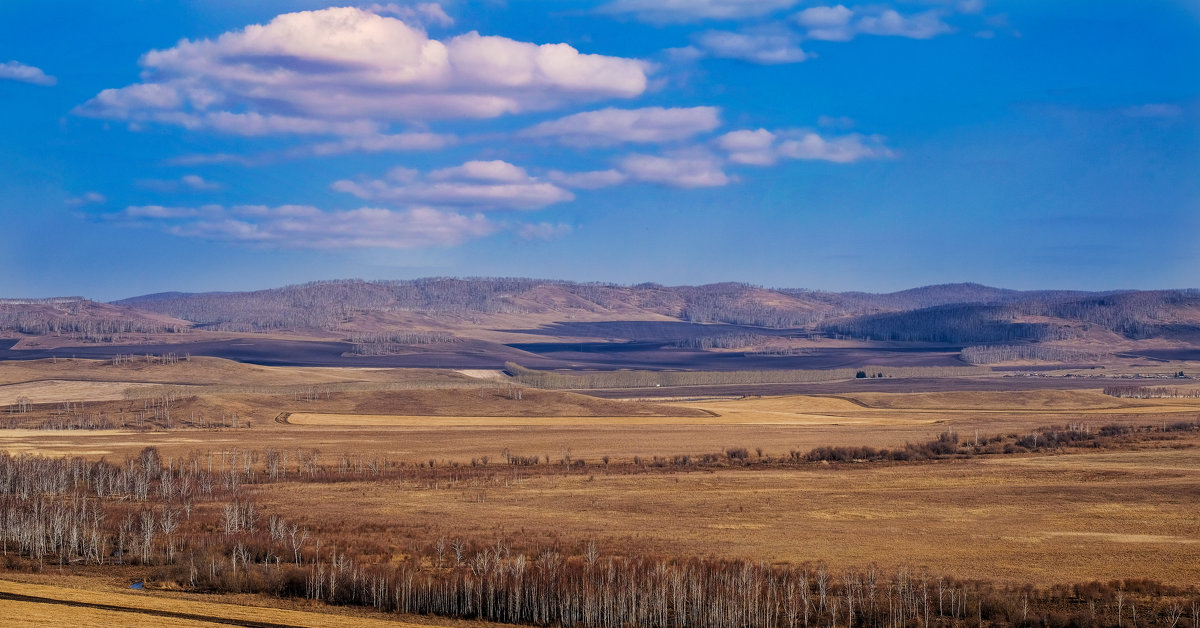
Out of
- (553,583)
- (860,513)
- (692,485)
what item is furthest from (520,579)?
(692,485)

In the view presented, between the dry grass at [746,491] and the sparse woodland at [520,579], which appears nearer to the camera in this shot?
the sparse woodland at [520,579]

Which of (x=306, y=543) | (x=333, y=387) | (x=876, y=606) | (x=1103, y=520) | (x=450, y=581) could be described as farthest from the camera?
(x=333, y=387)

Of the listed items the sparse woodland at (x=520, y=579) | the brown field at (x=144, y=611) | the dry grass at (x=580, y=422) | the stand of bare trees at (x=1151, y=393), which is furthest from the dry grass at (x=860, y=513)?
the stand of bare trees at (x=1151, y=393)

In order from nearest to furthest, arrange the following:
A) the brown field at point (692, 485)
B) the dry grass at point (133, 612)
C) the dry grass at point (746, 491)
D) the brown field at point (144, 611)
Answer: the dry grass at point (133, 612) < the brown field at point (144, 611) < the brown field at point (692, 485) < the dry grass at point (746, 491)

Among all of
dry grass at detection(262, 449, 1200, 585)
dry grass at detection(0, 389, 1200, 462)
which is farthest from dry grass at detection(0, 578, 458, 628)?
dry grass at detection(0, 389, 1200, 462)

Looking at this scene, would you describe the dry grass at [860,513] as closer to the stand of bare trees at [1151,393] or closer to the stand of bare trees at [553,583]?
the stand of bare trees at [553,583]

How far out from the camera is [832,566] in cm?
4303

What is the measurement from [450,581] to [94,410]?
93398mm

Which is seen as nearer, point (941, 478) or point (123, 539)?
point (123, 539)

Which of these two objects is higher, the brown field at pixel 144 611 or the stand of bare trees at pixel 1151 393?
the stand of bare trees at pixel 1151 393

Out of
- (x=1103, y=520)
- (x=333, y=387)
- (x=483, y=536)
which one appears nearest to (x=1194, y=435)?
(x=1103, y=520)

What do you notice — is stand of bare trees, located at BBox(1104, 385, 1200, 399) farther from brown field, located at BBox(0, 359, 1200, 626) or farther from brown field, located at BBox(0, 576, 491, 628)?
brown field, located at BBox(0, 576, 491, 628)

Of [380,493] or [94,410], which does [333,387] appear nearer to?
[94,410]

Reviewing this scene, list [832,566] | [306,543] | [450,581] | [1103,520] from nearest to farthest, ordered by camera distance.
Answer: [450,581] → [832,566] → [306,543] → [1103,520]
